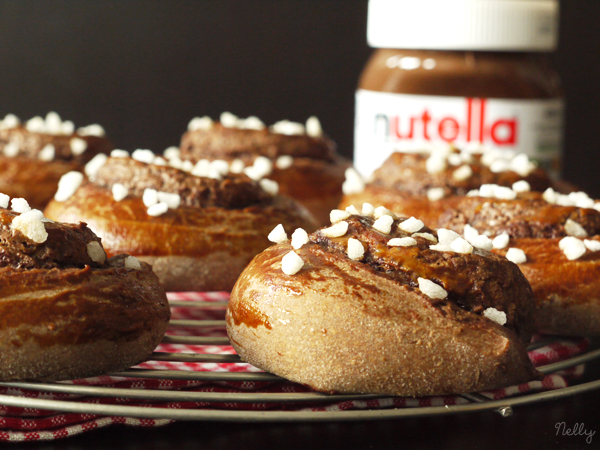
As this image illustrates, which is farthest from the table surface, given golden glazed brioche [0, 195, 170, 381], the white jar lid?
the white jar lid

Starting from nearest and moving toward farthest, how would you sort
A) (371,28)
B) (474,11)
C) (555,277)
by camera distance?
(555,277) < (474,11) < (371,28)

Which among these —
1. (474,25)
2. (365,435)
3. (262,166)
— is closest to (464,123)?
(474,25)

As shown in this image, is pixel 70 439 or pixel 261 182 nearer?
pixel 70 439

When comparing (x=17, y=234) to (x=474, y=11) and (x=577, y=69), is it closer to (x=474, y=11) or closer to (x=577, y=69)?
(x=474, y=11)

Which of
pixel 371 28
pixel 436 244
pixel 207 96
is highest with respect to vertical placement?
pixel 371 28

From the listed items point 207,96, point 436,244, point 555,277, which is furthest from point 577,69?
point 436,244

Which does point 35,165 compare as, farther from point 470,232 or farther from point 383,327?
point 383,327

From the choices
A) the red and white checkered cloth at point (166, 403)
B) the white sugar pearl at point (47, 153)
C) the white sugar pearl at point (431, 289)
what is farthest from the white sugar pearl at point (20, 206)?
the white sugar pearl at point (47, 153)
